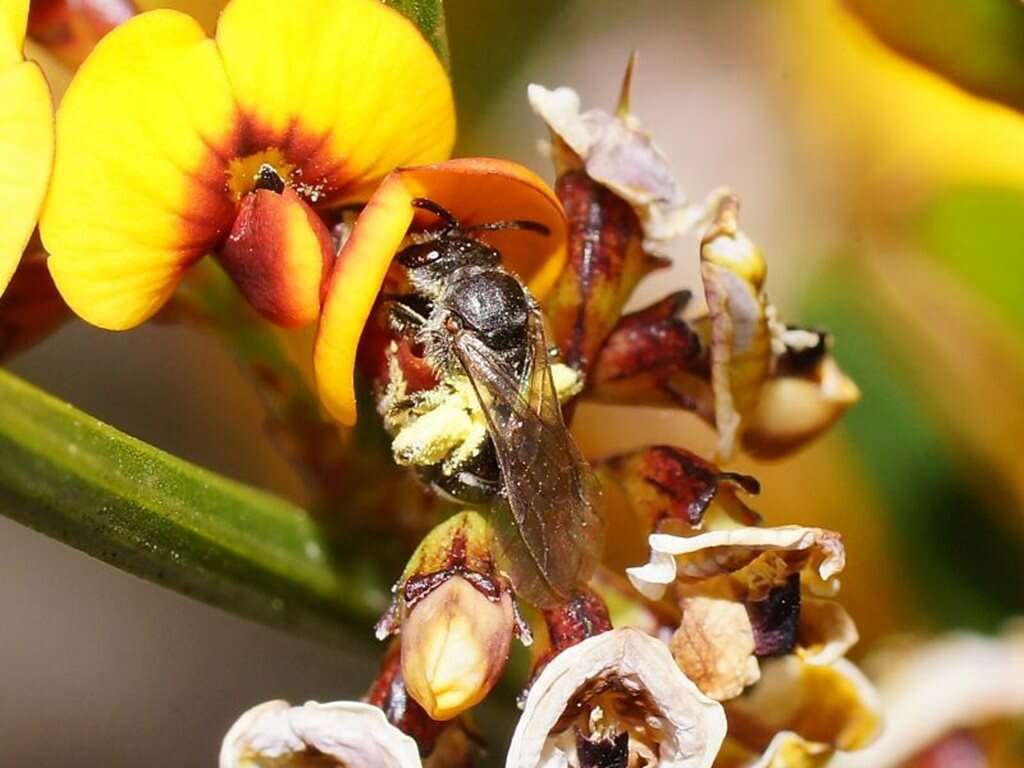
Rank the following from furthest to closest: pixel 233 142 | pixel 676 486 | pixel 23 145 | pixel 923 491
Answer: pixel 923 491 < pixel 676 486 < pixel 233 142 < pixel 23 145

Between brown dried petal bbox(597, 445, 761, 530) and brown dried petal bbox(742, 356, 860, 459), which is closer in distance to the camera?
brown dried petal bbox(597, 445, 761, 530)

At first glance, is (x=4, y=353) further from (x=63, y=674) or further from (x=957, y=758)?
(x=63, y=674)

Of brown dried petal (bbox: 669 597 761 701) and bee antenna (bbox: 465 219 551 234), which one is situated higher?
bee antenna (bbox: 465 219 551 234)

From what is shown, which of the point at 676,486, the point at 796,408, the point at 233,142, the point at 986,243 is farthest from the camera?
the point at 986,243

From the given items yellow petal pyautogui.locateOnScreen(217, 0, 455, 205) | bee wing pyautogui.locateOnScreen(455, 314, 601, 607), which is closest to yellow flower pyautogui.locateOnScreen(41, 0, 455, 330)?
yellow petal pyautogui.locateOnScreen(217, 0, 455, 205)

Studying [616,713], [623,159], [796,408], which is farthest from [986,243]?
[616,713]

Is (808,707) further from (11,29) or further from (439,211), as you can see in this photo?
(11,29)

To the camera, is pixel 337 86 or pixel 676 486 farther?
pixel 676 486

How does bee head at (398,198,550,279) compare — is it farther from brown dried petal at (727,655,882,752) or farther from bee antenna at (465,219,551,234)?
brown dried petal at (727,655,882,752)
